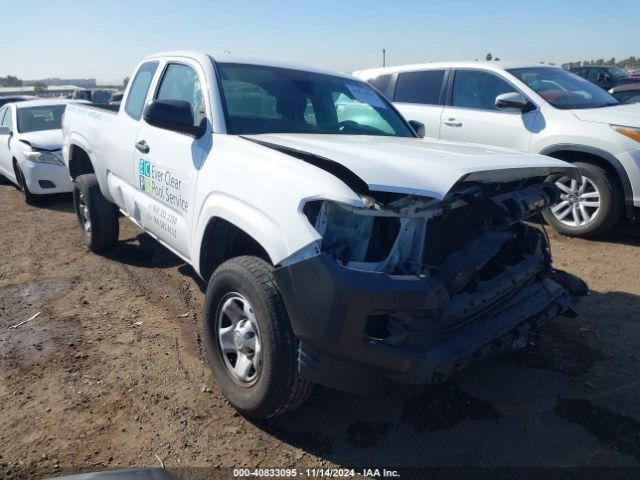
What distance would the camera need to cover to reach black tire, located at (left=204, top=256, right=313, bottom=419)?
2490mm

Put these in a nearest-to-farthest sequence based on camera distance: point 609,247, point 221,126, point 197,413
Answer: point 197,413, point 221,126, point 609,247

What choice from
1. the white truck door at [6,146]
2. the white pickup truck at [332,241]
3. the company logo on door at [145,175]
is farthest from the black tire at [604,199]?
the white truck door at [6,146]

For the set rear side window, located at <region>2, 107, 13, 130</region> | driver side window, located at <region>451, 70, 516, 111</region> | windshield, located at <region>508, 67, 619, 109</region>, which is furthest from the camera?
rear side window, located at <region>2, 107, 13, 130</region>

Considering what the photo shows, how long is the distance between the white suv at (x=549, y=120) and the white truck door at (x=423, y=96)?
0.5 inches

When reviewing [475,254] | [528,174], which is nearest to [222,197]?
[475,254]

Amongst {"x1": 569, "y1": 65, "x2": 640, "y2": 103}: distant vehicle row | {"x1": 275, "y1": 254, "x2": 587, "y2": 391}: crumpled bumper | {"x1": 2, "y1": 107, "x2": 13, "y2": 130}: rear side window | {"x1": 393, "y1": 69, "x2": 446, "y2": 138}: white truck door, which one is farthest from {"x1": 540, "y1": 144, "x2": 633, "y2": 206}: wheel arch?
{"x1": 2, "y1": 107, "x2": 13, "y2": 130}: rear side window

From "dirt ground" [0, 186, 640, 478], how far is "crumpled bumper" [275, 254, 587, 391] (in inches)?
16.5

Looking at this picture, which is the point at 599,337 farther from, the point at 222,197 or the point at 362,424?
the point at 222,197

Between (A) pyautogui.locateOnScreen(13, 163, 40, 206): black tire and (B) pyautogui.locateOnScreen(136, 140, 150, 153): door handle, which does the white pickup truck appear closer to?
(B) pyautogui.locateOnScreen(136, 140, 150, 153): door handle

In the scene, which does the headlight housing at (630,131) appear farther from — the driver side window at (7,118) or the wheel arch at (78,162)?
the driver side window at (7,118)

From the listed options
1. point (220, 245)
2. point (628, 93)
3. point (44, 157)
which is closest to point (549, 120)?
point (220, 245)

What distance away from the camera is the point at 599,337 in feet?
12.1

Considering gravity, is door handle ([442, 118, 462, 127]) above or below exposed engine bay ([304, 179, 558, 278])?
above

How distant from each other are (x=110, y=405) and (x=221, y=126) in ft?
5.83
